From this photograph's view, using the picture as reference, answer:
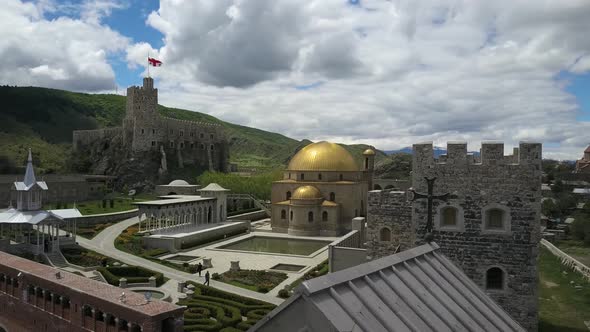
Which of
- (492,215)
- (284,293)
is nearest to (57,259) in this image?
(284,293)

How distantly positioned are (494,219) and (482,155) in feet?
7.69

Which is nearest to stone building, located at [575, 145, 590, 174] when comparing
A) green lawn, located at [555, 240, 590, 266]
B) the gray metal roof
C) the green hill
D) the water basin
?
the green hill

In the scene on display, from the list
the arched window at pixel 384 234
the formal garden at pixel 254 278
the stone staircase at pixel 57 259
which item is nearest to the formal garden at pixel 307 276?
the formal garden at pixel 254 278

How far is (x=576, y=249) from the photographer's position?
4044cm

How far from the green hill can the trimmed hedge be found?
2109 inches

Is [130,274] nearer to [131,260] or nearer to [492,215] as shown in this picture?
[131,260]

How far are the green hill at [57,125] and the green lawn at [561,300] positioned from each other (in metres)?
71.6

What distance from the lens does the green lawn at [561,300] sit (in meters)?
18.8

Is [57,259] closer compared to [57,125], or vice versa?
[57,259]

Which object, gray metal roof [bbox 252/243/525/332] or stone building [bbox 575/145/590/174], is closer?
gray metal roof [bbox 252/243/525/332]

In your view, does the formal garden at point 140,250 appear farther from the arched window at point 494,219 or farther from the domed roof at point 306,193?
the arched window at point 494,219

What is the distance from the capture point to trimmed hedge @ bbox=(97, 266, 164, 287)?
22781 millimetres

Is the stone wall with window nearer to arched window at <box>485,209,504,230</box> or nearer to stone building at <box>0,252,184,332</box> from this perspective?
arched window at <box>485,209,504,230</box>

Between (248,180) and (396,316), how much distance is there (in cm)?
5342
